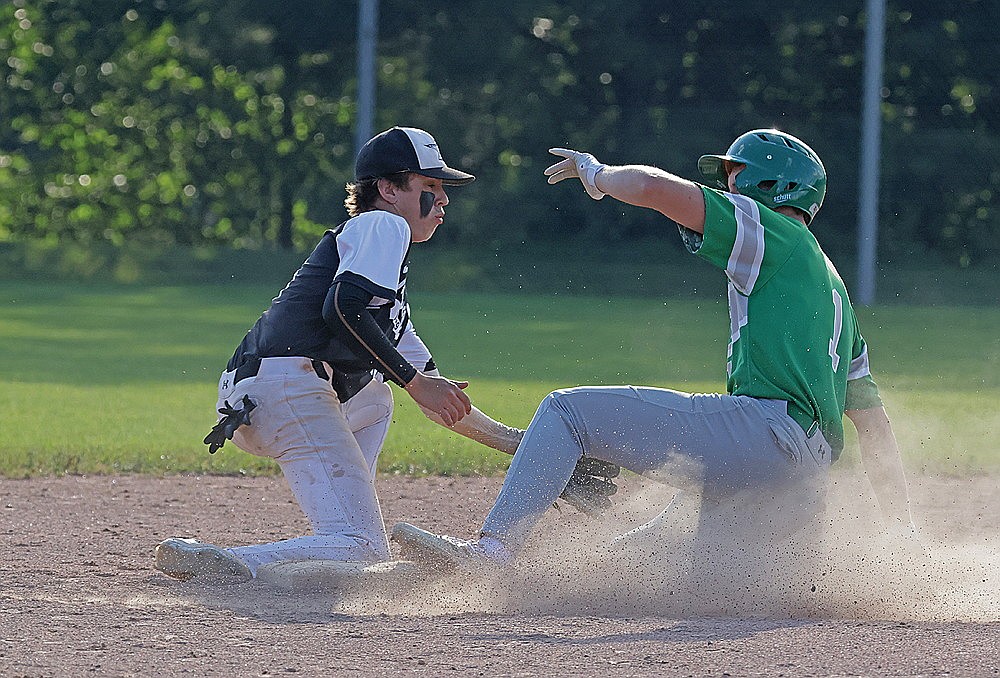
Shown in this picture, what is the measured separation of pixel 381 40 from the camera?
28828 millimetres

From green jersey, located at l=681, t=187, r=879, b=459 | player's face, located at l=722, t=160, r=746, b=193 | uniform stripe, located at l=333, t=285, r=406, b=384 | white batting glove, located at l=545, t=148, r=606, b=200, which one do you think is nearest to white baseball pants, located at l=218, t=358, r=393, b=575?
uniform stripe, located at l=333, t=285, r=406, b=384

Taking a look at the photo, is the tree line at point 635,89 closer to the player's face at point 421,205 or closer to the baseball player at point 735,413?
the player's face at point 421,205

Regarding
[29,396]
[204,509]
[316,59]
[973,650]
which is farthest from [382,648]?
[316,59]

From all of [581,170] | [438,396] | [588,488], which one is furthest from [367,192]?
[588,488]

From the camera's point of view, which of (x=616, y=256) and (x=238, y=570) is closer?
(x=238, y=570)

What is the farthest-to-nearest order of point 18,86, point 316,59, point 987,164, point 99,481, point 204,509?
point 18,86
point 316,59
point 987,164
point 99,481
point 204,509

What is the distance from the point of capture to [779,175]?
15.8 ft

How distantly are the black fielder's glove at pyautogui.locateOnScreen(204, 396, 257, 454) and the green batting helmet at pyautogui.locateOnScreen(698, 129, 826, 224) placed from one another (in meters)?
1.61

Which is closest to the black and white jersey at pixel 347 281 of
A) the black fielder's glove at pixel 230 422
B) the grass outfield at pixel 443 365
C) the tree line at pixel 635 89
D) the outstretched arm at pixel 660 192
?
the black fielder's glove at pixel 230 422

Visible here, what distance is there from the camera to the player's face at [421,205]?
5.37 m

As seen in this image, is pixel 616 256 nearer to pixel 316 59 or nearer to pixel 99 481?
pixel 316 59

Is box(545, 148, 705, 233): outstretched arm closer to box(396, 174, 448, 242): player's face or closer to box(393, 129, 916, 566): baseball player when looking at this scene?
box(393, 129, 916, 566): baseball player

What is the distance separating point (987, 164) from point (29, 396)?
19.1 meters

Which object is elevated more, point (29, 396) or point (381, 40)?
point (381, 40)
